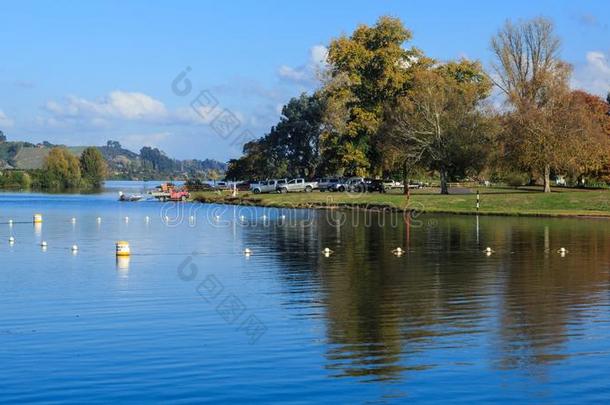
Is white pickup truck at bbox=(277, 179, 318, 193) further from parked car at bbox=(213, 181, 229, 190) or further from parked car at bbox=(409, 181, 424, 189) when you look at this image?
parked car at bbox=(213, 181, 229, 190)

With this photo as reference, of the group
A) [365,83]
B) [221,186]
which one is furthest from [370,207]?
[221,186]

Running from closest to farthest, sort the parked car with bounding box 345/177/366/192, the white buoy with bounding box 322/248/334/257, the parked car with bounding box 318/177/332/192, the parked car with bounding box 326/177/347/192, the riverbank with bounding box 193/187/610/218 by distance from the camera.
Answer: the white buoy with bounding box 322/248/334/257
the riverbank with bounding box 193/187/610/218
the parked car with bounding box 345/177/366/192
the parked car with bounding box 326/177/347/192
the parked car with bounding box 318/177/332/192

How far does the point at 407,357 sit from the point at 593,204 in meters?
56.4

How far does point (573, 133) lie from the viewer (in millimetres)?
74688

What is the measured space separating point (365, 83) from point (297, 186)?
22018 mm

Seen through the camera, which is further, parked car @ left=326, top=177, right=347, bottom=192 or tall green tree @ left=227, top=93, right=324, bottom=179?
tall green tree @ left=227, top=93, right=324, bottom=179

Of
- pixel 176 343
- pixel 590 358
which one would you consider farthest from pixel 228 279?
pixel 590 358

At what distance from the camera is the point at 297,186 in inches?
4331

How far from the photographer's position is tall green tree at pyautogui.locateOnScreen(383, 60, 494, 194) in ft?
272

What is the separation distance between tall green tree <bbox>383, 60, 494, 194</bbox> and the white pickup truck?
81.9 ft

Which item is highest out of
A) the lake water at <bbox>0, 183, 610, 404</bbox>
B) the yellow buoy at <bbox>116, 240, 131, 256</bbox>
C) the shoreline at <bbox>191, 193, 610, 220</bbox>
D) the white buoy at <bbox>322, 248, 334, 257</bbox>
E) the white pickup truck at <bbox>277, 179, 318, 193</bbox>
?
the white pickup truck at <bbox>277, 179, 318, 193</bbox>

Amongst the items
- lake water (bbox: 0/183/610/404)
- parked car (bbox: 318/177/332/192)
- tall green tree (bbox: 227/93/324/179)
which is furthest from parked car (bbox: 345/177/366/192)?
lake water (bbox: 0/183/610/404)

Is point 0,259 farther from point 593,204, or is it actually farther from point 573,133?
point 573,133

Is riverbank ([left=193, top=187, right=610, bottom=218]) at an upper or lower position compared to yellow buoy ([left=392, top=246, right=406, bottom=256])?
upper
